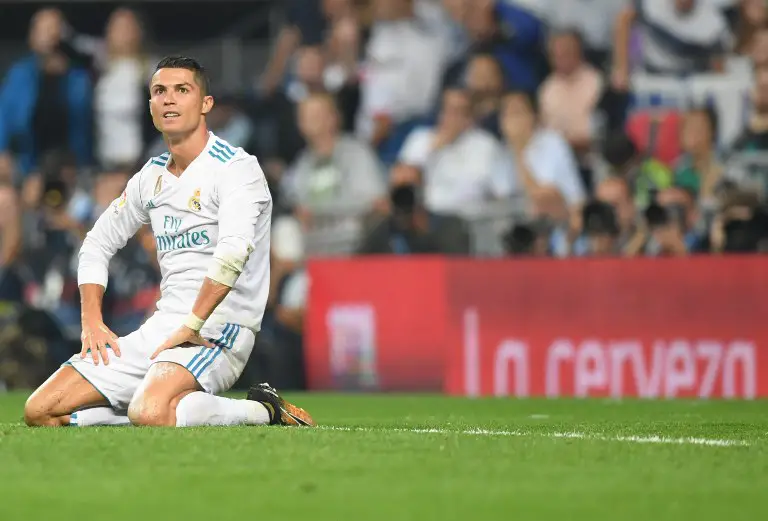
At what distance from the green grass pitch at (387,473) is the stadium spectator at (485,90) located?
7.56 meters

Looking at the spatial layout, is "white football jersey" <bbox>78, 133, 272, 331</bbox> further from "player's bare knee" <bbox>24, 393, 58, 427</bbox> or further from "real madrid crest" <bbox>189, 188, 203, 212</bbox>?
"player's bare knee" <bbox>24, 393, 58, 427</bbox>

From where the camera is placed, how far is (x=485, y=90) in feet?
50.1

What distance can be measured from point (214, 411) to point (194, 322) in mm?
426

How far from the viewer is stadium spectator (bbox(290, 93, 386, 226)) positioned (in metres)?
15.1

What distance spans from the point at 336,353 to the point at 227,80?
513 centimetres

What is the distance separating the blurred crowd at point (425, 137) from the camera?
1370 cm

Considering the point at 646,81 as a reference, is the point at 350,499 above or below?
below

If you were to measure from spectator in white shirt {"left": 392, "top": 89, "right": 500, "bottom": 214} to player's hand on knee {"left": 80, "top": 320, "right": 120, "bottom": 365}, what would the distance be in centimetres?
709

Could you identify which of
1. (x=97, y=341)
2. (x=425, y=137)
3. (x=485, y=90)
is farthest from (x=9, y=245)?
(x=97, y=341)

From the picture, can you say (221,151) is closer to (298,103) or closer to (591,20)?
(298,103)

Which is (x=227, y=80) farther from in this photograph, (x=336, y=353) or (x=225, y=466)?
(x=225, y=466)

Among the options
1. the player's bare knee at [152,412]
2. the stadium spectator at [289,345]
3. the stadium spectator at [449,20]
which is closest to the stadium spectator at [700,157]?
the stadium spectator at [449,20]

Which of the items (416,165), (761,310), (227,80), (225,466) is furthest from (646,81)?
(225,466)

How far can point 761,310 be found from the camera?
1223 centimetres
